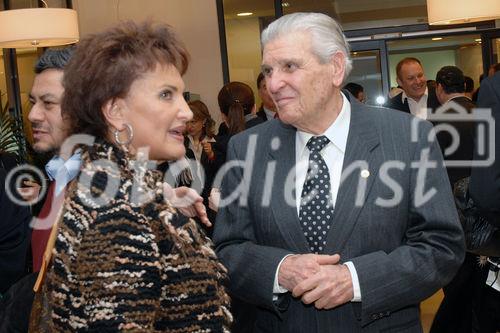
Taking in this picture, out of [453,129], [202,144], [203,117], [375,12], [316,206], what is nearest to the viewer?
[316,206]

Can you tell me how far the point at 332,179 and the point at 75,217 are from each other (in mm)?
1089

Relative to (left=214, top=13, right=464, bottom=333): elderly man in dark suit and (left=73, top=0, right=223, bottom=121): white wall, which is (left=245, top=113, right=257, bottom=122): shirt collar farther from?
(left=73, top=0, right=223, bottom=121): white wall

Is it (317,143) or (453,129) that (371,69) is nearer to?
(453,129)

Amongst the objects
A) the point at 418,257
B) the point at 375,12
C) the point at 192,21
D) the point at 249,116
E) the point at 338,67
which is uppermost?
the point at 192,21

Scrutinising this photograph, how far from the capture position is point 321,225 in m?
2.55

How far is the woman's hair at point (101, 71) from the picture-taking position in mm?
1868

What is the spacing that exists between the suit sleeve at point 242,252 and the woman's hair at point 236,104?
7.82 feet

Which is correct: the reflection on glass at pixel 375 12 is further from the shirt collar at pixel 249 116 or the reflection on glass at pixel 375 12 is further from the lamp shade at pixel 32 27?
the shirt collar at pixel 249 116

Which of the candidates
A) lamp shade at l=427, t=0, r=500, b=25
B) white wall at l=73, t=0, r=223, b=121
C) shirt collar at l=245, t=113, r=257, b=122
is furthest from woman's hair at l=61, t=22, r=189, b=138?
Answer: white wall at l=73, t=0, r=223, b=121

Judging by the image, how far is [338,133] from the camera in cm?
265

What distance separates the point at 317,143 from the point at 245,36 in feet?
28.5

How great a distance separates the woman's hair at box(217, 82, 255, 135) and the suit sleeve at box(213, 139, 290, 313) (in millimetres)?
2384

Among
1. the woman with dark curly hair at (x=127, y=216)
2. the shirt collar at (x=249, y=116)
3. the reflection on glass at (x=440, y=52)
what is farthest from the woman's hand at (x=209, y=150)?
the reflection on glass at (x=440, y=52)

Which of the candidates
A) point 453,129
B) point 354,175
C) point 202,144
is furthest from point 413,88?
point 354,175
